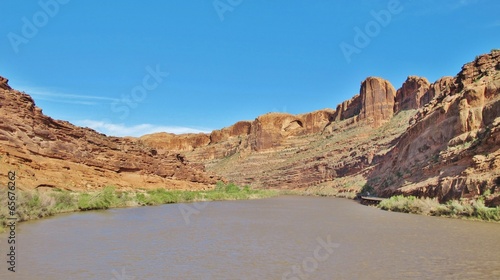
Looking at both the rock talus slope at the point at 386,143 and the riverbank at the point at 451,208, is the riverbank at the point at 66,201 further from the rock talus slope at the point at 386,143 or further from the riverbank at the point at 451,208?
the rock talus slope at the point at 386,143

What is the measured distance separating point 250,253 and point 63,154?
29010 mm

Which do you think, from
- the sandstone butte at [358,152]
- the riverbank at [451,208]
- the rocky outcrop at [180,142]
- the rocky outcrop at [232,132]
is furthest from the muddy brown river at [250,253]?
the rocky outcrop at [180,142]

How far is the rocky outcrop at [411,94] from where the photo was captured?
78.9 m

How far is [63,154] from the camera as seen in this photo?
33.9 metres

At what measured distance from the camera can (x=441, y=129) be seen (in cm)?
3089

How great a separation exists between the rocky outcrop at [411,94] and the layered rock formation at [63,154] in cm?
5458

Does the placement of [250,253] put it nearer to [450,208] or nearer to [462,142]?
[450,208]

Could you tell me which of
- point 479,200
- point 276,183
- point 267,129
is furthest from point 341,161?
point 479,200

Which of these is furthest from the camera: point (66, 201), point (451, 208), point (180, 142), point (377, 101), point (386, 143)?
point (180, 142)

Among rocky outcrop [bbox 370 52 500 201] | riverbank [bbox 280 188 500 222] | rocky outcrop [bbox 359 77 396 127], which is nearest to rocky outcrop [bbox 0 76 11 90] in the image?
riverbank [bbox 280 188 500 222]

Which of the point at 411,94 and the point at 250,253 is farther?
the point at 411,94

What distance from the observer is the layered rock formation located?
28.1 metres

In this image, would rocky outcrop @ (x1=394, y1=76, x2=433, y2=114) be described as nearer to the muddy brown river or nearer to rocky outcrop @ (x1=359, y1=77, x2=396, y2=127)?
rocky outcrop @ (x1=359, y1=77, x2=396, y2=127)

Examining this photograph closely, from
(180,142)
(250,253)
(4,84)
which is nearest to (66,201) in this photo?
(4,84)
